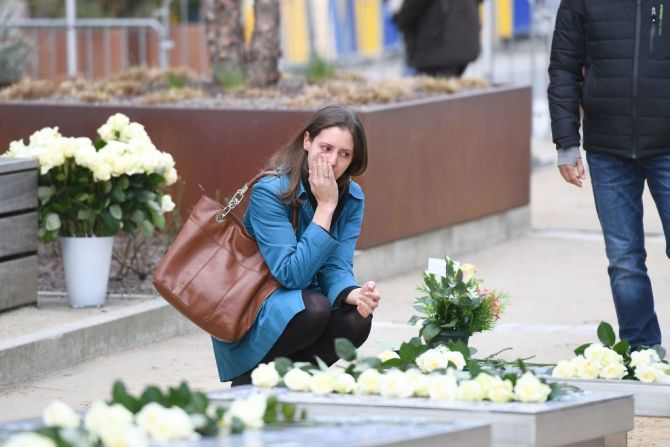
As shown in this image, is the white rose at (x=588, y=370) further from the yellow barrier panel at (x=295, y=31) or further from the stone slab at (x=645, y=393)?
the yellow barrier panel at (x=295, y=31)

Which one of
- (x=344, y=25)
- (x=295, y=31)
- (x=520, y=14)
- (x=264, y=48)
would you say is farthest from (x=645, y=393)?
(x=520, y=14)

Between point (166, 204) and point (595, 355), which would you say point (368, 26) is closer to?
point (166, 204)

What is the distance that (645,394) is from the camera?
476 cm

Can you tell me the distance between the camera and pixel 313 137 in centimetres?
512

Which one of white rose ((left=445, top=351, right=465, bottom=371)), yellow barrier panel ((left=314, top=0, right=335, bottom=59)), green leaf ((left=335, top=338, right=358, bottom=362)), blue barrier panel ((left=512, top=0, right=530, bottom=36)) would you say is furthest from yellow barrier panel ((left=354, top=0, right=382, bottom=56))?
green leaf ((left=335, top=338, right=358, bottom=362))

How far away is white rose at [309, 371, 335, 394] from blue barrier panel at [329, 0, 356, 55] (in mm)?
17913

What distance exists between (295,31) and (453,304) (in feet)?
53.7

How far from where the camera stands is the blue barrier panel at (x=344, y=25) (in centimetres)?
2191

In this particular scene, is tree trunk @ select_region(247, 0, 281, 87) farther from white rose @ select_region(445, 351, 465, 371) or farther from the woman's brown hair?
white rose @ select_region(445, 351, 465, 371)

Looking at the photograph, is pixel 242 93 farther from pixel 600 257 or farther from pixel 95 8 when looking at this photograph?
pixel 95 8

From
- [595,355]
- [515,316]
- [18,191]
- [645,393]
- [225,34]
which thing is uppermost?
[225,34]

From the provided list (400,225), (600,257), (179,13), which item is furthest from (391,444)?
(179,13)

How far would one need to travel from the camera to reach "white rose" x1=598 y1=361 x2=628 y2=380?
190 inches

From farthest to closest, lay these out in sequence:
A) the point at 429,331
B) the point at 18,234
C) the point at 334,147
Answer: the point at 18,234 < the point at 429,331 < the point at 334,147
